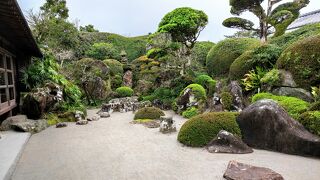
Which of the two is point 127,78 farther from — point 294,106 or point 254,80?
point 294,106

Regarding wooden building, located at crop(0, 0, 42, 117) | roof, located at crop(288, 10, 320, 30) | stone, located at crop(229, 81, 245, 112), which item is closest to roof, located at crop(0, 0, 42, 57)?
wooden building, located at crop(0, 0, 42, 117)

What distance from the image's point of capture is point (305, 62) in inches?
392

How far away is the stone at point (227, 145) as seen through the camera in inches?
257

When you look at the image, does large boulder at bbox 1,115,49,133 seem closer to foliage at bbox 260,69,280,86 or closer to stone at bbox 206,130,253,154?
stone at bbox 206,130,253,154

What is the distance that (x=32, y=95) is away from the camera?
10.4 metres

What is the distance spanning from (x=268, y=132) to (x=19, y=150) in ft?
20.3

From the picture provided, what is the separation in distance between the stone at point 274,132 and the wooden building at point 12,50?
5910 millimetres

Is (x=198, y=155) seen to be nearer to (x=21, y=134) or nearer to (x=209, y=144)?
(x=209, y=144)

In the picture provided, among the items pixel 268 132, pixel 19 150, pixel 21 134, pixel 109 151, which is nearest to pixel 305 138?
pixel 268 132

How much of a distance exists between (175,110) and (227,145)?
782 centimetres

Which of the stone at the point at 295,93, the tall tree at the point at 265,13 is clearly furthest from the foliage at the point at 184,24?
the stone at the point at 295,93

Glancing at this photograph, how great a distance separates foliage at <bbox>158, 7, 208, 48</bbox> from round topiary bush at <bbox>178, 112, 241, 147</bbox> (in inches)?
Result: 429

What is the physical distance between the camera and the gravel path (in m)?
Answer: 5.15

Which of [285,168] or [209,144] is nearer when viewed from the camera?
[285,168]
